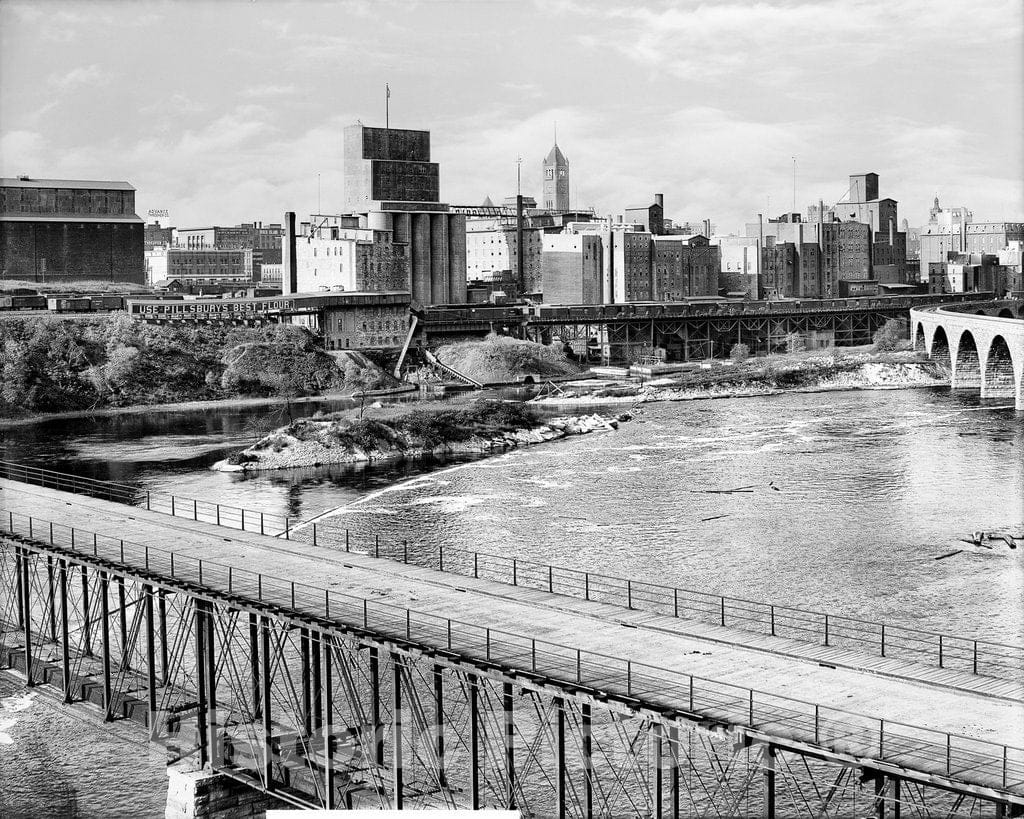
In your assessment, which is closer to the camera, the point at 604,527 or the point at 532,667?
the point at 532,667

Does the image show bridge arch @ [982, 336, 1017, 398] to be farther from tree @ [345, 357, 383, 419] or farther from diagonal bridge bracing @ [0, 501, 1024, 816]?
diagonal bridge bracing @ [0, 501, 1024, 816]

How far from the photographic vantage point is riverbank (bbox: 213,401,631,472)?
66812 mm

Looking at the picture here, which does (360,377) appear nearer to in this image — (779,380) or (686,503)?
(779,380)

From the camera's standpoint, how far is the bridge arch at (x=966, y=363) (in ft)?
331

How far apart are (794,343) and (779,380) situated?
99.2 ft

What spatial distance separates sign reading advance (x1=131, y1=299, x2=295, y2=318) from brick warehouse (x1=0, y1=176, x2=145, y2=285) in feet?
75.5

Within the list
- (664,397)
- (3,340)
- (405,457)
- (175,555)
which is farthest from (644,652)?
(3,340)

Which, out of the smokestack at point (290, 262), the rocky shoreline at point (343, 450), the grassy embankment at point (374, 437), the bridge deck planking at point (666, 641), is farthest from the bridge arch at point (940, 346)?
the bridge deck planking at point (666, 641)

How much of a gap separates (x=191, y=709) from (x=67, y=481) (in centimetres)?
3387

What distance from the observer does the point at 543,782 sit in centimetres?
2700

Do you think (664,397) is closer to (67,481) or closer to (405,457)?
(405,457)

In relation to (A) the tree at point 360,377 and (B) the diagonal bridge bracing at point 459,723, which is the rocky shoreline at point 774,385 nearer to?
(A) the tree at point 360,377

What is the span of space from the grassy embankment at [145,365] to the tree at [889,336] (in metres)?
42.6

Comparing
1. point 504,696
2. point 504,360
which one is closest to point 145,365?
point 504,360
